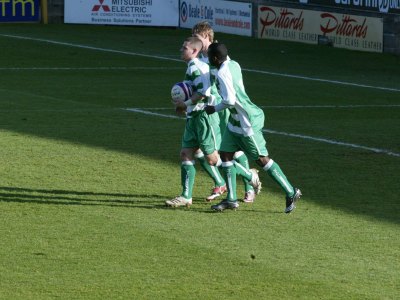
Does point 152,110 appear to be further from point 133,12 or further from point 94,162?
point 133,12

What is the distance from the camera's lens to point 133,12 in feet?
126

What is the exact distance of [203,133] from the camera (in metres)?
11.7

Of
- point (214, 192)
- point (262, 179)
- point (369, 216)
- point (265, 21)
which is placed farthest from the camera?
point (265, 21)

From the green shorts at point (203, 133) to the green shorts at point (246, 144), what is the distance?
0.12 metres

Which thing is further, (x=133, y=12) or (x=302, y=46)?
(x=133, y=12)

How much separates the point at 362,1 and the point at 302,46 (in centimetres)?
230

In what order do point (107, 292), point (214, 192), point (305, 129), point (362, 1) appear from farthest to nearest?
point (362, 1) < point (305, 129) < point (214, 192) < point (107, 292)

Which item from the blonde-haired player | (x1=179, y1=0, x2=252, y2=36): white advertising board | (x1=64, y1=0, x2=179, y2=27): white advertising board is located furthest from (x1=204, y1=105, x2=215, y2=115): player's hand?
(x1=64, y1=0, x2=179, y2=27): white advertising board

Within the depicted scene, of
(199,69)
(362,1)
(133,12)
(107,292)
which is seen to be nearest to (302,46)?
(362,1)

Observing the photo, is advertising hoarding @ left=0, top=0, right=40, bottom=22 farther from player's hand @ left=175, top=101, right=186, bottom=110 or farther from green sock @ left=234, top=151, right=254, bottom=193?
player's hand @ left=175, top=101, right=186, bottom=110

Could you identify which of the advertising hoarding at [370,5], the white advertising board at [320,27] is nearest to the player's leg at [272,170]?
the advertising hoarding at [370,5]

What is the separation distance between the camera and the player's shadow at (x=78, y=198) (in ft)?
38.9

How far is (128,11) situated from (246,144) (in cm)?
2740

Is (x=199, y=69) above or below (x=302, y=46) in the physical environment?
above
